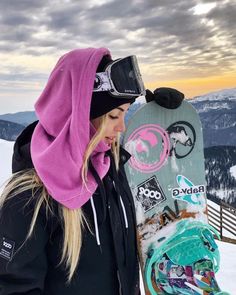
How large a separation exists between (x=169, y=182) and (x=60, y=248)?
51.5 inches

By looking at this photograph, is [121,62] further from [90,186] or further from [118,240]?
[118,240]

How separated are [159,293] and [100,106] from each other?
1113 mm

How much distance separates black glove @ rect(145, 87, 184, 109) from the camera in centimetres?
203

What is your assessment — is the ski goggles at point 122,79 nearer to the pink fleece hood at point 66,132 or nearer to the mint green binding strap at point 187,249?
the pink fleece hood at point 66,132

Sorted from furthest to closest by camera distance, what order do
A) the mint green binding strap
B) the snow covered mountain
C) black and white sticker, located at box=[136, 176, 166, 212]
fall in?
the snow covered mountain → black and white sticker, located at box=[136, 176, 166, 212] → the mint green binding strap

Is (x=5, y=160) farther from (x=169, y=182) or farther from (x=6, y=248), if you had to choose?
(x=6, y=248)

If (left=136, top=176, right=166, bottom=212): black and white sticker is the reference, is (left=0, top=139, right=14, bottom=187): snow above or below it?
below

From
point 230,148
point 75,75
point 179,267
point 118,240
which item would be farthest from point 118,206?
point 230,148

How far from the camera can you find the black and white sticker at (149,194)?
7.57 ft

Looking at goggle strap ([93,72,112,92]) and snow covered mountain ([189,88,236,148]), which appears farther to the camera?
snow covered mountain ([189,88,236,148])

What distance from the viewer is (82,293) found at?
121cm

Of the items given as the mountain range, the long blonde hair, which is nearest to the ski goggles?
the long blonde hair

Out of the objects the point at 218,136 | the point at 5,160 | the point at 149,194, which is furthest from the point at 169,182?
the point at 218,136

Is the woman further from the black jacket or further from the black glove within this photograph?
the black glove
